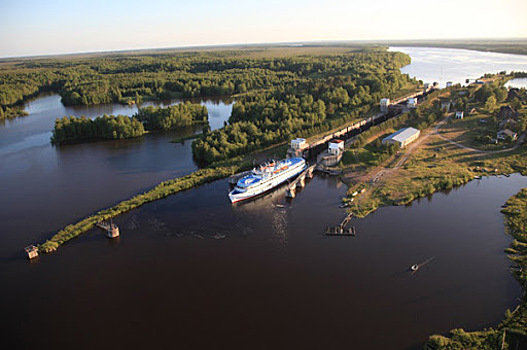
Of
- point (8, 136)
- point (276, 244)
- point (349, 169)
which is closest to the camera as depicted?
Result: point (276, 244)

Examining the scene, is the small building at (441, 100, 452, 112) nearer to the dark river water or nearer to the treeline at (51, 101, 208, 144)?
the dark river water

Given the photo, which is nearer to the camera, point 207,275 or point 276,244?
point 207,275

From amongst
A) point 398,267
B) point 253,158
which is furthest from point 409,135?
point 398,267

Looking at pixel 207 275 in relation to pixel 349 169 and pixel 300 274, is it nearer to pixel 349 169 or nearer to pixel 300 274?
pixel 300 274

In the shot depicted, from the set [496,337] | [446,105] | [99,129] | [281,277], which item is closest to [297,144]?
[281,277]

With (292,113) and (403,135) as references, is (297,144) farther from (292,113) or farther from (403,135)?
(403,135)

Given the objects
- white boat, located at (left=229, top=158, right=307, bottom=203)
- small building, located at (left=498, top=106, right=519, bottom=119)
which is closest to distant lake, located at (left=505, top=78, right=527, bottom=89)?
small building, located at (left=498, top=106, right=519, bottom=119)

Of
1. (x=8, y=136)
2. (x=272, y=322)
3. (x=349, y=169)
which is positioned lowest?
(x=272, y=322)

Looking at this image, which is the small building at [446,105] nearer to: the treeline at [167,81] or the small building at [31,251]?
the treeline at [167,81]
